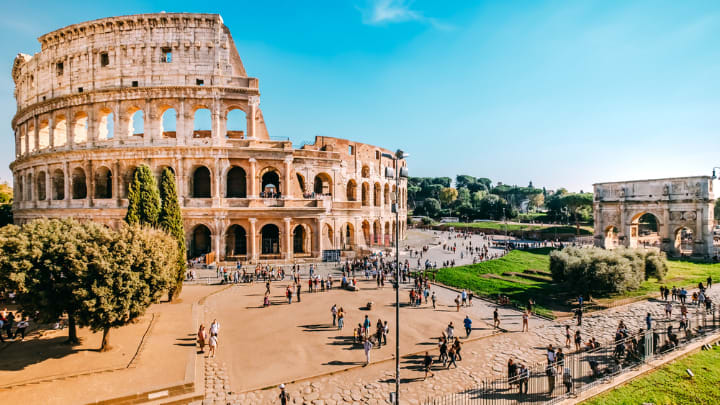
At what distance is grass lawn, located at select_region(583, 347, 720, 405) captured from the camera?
410 inches

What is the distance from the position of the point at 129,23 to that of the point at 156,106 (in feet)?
26.0

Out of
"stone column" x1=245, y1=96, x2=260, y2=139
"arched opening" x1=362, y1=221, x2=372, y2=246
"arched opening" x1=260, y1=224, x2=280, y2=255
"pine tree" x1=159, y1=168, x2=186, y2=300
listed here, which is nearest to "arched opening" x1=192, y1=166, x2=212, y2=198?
"stone column" x1=245, y1=96, x2=260, y2=139

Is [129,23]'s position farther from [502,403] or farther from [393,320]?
[502,403]

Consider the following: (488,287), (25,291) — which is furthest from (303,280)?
(25,291)

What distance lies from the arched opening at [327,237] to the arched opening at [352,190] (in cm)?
600

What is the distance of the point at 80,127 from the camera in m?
32.2

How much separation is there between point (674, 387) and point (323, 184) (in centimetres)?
3189

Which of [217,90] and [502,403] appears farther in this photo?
[217,90]

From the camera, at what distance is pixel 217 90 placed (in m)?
29.4

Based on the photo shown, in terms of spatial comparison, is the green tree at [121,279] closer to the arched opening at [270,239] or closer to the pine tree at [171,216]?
the pine tree at [171,216]

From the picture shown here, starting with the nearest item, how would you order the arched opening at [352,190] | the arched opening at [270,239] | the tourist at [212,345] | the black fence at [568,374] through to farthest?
the black fence at [568,374] < the tourist at [212,345] < the arched opening at [270,239] < the arched opening at [352,190]

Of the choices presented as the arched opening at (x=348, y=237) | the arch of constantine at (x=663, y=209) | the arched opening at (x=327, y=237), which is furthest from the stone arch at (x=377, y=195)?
the arch of constantine at (x=663, y=209)

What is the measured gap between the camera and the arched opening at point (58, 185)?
31438 millimetres

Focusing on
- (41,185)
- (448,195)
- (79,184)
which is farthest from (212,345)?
(448,195)
